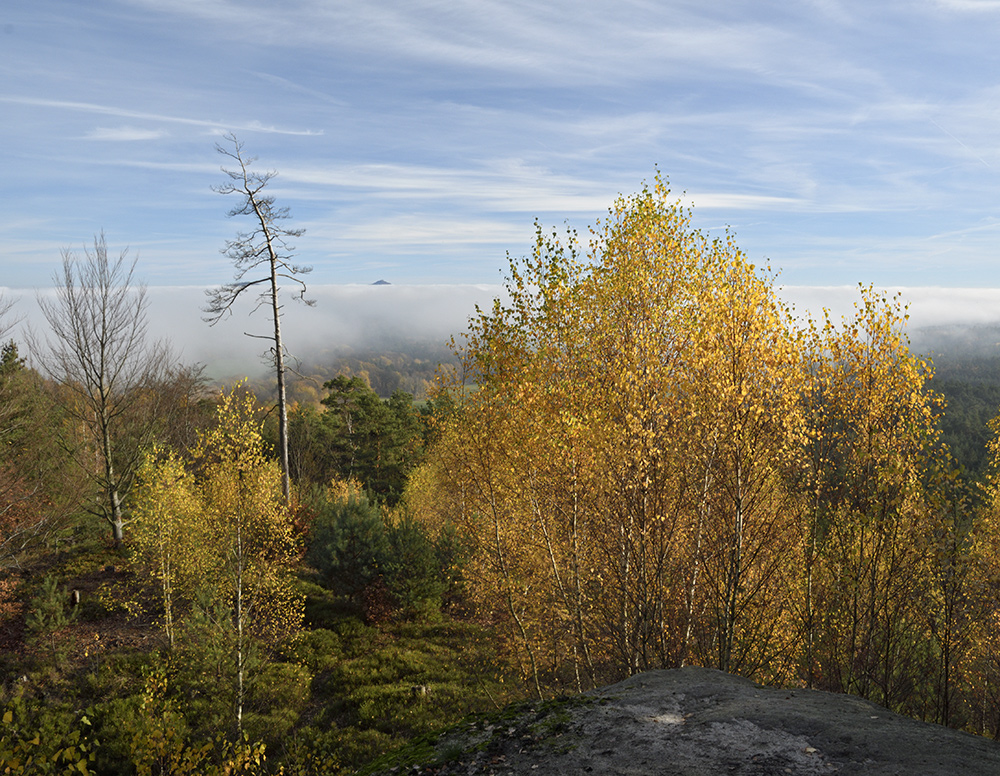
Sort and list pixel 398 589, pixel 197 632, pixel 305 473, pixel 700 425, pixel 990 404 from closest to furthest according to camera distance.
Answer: pixel 700 425
pixel 197 632
pixel 398 589
pixel 305 473
pixel 990 404

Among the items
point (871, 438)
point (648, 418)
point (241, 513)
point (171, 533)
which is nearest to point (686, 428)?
point (648, 418)

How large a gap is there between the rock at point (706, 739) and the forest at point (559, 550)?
141 cm

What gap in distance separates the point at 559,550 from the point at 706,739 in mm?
7549

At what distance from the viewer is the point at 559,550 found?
1225 centimetres

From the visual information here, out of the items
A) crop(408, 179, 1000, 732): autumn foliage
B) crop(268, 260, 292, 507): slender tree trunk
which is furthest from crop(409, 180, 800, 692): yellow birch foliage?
crop(268, 260, 292, 507): slender tree trunk

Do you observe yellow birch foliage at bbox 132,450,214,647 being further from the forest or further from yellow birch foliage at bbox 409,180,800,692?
yellow birch foliage at bbox 409,180,800,692

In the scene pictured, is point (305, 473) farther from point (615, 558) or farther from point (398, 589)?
point (615, 558)

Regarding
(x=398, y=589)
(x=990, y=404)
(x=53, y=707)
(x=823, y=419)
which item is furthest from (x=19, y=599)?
(x=990, y=404)

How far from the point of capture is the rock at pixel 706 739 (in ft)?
13.9

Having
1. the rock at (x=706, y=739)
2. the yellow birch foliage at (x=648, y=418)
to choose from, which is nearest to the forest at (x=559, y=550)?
the yellow birch foliage at (x=648, y=418)

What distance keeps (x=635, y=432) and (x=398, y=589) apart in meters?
13.0

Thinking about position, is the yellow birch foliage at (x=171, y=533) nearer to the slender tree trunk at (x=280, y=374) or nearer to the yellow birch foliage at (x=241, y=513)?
the yellow birch foliage at (x=241, y=513)

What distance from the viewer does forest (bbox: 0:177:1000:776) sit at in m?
9.50

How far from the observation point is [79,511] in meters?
20.0
